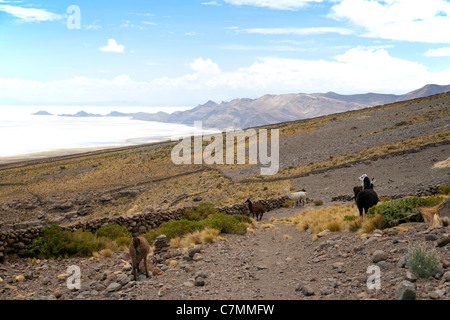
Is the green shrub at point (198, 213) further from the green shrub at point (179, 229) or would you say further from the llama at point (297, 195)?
the llama at point (297, 195)

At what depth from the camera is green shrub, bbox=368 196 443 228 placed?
404 inches

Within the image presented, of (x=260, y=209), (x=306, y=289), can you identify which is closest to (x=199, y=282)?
(x=306, y=289)

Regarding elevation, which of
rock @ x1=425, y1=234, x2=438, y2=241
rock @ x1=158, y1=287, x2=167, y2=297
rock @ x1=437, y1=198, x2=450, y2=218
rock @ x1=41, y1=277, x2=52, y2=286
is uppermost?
rock @ x1=437, y1=198, x2=450, y2=218

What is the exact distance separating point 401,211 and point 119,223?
488 inches

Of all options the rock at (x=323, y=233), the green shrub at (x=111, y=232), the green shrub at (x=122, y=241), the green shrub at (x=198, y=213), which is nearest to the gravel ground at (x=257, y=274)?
the rock at (x=323, y=233)

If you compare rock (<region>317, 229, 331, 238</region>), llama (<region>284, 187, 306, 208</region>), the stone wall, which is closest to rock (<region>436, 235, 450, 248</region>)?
rock (<region>317, 229, 331, 238</region>)

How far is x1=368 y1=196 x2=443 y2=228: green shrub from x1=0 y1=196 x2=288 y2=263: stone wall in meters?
10.9

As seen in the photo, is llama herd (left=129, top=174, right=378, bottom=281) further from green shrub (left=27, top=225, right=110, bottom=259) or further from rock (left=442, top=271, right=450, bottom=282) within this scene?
Answer: rock (left=442, top=271, right=450, bottom=282)

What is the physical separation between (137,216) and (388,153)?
30.8 metres

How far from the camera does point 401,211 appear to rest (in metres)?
10.5

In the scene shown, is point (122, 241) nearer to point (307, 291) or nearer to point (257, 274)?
point (257, 274)

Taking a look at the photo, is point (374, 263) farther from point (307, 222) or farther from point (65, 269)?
point (65, 269)
